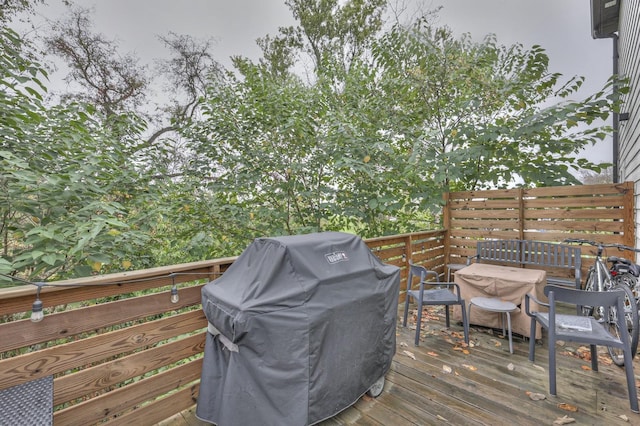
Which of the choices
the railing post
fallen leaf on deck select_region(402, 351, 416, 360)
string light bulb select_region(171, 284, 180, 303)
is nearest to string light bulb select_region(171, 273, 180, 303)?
string light bulb select_region(171, 284, 180, 303)

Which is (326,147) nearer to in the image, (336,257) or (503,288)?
(336,257)

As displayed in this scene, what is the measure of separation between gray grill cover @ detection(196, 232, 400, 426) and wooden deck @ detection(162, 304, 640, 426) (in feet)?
1.08

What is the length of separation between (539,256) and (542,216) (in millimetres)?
575

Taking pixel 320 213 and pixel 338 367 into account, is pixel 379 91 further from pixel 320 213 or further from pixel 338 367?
pixel 338 367

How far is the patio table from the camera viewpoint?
2822 mm

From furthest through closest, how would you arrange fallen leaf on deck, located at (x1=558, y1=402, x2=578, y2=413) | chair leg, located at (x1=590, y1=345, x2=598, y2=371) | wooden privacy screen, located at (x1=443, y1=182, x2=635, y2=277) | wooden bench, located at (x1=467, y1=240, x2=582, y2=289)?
1. wooden bench, located at (x1=467, y1=240, x2=582, y2=289)
2. wooden privacy screen, located at (x1=443, y1=182, x2=635, y2=277)
3. chair leg, located at (x1=590, y1=345, x2=598, y2=371)
4. fallen leaf on deck, located at (x1=558, y1=402, x2=578, y2=413)

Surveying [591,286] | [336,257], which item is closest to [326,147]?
[336,257]

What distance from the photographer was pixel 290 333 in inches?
59.0

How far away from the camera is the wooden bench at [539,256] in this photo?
11.9 feet

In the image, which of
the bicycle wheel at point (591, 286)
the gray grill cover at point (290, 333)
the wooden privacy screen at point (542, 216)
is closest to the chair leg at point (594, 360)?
the bicycle wheel at point (591, 286)

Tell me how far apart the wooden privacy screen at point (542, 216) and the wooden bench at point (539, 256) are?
21 cm

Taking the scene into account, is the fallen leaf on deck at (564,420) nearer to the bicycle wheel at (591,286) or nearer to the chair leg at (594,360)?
the chair leg at (594,360)

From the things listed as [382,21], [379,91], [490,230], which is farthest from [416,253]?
[382,21]

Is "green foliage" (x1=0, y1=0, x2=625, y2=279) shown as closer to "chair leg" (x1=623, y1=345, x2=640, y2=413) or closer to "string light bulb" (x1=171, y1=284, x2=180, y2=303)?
"string light bulb" (x1=171, y1=284, x2=180, y2=303)
